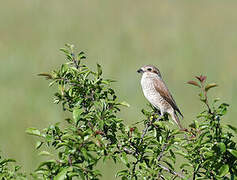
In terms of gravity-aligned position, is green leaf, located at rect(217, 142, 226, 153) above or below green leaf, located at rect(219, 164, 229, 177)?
above

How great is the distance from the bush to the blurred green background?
12.9 feet

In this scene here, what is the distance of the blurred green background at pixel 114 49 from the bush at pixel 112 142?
12.9 feet

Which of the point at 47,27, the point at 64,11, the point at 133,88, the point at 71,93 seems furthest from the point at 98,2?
the point at 71,93

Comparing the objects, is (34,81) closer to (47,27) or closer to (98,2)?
(47,27)

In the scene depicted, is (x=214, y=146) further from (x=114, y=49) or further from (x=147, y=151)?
(x=114, y=49)

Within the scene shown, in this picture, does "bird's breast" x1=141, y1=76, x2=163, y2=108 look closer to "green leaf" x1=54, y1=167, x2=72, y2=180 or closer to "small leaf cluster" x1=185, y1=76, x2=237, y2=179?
"small leaf cluster" x1=185, y1=76, x2=237, y2=179

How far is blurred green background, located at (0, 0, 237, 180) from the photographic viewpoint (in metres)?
8.21

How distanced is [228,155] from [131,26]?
400 inches

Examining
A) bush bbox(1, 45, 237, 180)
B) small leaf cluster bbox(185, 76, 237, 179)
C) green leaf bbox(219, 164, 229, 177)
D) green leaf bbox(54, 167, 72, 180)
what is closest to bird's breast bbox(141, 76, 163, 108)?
bush bbox(1, 45, 237, 180)

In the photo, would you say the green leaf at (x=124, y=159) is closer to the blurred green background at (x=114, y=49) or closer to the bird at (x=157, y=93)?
the bird at (x=157, y=93)

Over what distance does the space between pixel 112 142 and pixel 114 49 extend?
8055mm

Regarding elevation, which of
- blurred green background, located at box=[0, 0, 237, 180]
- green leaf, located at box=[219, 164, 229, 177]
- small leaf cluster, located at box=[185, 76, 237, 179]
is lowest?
green leaf, located at box=[219, 164, 229, 177]

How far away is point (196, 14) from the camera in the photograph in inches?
556

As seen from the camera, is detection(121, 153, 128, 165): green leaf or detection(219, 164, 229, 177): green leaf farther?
detection(121, 153, 128, 165): green leaf
